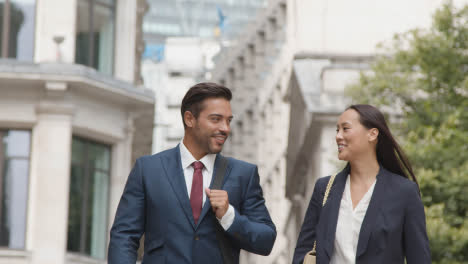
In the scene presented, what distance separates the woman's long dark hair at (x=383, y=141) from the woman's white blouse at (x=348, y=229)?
0.32m

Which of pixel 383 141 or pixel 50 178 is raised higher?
pixel 50 178

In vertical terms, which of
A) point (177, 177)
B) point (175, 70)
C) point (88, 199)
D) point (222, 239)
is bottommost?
point (222, 239)

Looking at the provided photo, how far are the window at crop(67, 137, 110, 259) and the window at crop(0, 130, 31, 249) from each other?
139 cm

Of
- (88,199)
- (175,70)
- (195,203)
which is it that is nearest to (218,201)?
(195,203)

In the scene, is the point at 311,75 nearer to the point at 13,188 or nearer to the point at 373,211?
the point at 13,188

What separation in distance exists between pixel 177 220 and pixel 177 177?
326 mm

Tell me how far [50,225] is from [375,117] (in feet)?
86.8

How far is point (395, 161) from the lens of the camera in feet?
29.1

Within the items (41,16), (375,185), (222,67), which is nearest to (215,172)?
(375,185)

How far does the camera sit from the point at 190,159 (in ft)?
28.7

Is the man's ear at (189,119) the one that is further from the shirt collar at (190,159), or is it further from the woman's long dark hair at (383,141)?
the woman's long dark hair at (383,141)

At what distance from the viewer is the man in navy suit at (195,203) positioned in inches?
331

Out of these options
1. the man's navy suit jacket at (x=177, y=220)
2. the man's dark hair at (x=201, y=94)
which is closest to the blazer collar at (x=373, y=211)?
the man's navy suit jacket at (x=177, y=220)

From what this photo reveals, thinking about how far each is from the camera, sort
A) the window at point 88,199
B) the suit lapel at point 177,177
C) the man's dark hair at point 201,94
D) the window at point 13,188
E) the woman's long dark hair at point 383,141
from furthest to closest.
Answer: the window at point 88,199 < the window at point 13,188 < the woman's long dark hair at point 383,141 < the man's dark hair at point 201,94 < the suit lapel at point 177,177
